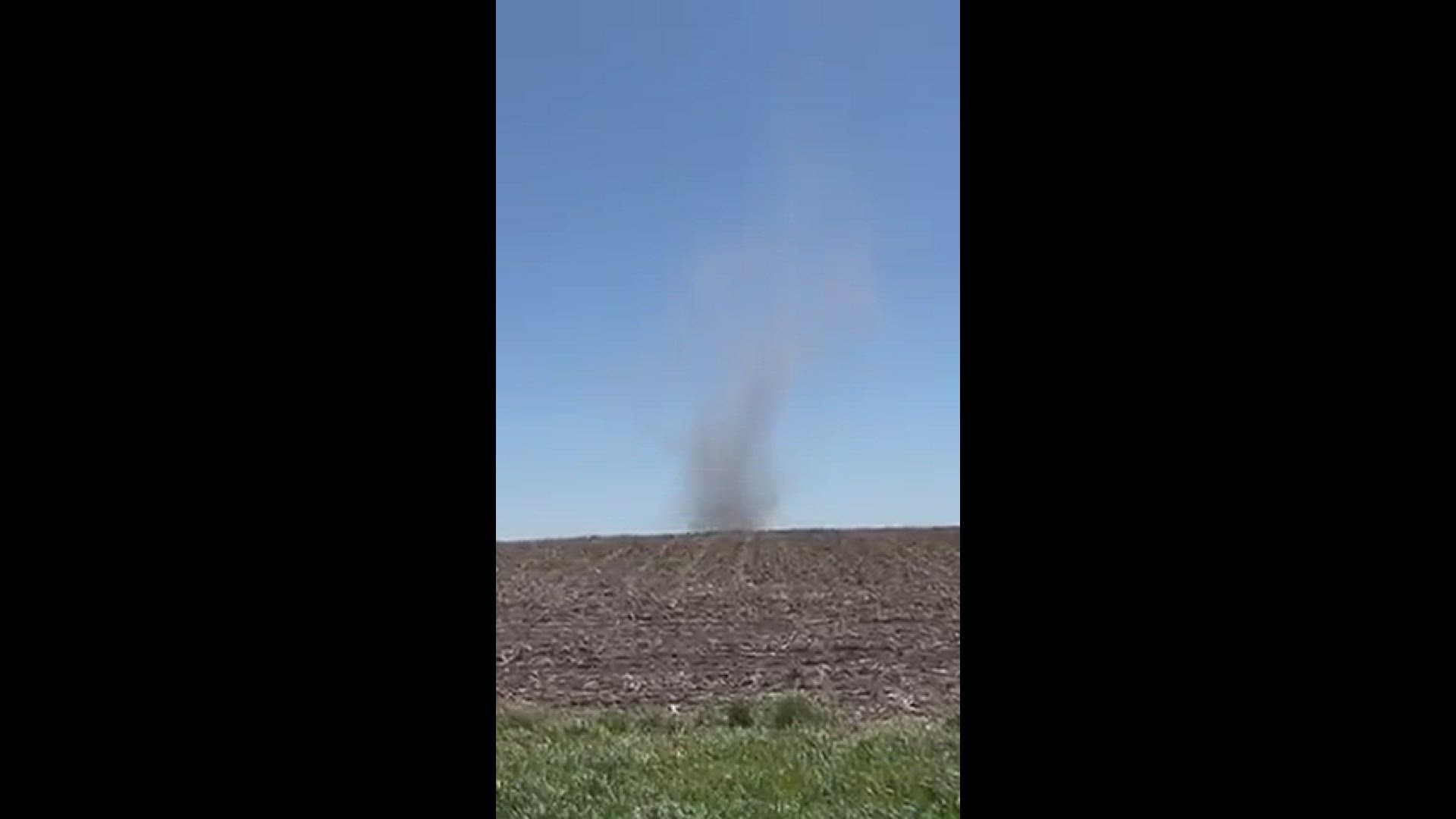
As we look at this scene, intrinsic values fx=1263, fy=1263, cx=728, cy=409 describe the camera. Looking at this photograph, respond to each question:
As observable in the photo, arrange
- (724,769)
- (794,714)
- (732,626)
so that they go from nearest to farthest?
(724,769), (794,714), (732,626)

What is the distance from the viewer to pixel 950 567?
1473cm

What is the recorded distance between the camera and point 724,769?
4344 millimetres

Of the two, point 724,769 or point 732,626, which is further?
point 732,626

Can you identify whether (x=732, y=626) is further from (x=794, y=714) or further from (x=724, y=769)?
(x=724, y=769)

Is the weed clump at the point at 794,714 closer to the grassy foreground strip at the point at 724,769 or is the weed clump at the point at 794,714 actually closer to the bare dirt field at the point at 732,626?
the grassy foreground strip at the point at 724,769

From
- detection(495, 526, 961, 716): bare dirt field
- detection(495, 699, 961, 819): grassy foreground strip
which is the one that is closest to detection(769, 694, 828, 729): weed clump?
detection(495, 699, 961, 819): grassy foreground strip

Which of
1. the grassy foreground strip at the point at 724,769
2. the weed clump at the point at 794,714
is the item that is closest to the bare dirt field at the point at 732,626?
the weed clump at the point at 794,714

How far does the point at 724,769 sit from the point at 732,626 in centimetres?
583

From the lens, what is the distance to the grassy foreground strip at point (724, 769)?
3.64 m

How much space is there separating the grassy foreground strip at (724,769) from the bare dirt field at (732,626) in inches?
23.5

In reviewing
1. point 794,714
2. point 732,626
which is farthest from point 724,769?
point 732,626

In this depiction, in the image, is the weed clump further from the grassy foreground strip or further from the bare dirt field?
the bare dirt field
